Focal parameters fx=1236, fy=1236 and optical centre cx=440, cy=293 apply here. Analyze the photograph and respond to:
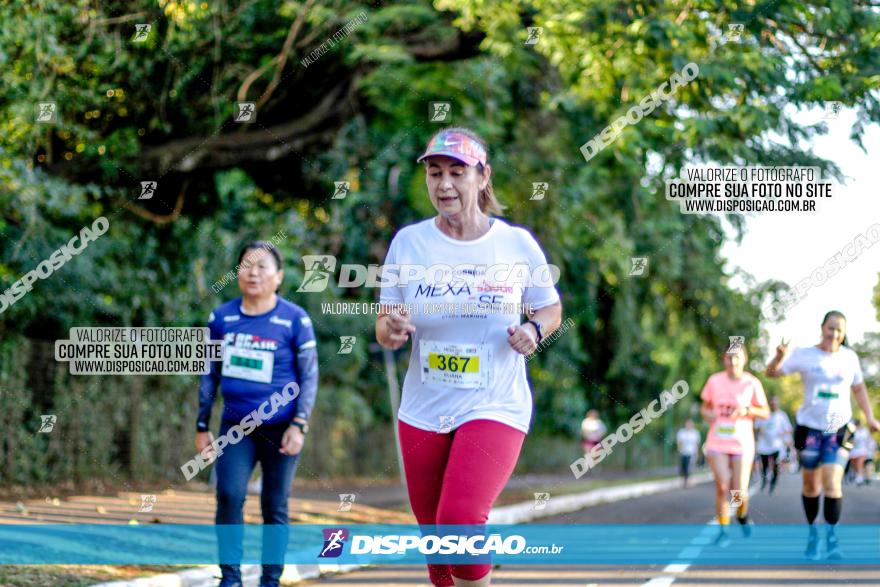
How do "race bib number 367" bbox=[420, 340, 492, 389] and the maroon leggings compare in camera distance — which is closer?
the maroon leggings

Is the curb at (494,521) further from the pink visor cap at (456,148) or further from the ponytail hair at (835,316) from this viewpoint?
the ponytail hair at (835,316)

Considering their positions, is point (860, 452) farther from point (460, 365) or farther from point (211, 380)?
point (460, 365)

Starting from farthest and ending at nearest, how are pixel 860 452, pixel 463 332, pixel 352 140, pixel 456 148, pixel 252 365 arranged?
pixel 860 452, pixel 352 140, pixel 252 365, pixel 463 332, pixel 456 148

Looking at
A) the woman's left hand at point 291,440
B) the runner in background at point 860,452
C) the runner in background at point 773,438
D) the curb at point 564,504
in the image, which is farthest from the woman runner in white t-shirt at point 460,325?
the runner in background at point 860,452

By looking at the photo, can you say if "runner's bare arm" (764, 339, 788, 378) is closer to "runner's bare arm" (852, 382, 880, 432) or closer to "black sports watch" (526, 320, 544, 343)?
"runner's bare arm" (852, 382, 880, 432)

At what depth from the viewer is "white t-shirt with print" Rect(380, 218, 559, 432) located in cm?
529

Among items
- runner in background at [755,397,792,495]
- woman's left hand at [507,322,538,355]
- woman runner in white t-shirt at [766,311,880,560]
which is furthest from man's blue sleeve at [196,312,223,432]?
runner in background at [755,397,792,495]

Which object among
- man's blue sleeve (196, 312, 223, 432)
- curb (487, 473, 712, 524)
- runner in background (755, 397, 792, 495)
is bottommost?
curb (487, 473, 712, 524)

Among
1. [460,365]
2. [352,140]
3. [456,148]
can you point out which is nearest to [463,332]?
[460,365]

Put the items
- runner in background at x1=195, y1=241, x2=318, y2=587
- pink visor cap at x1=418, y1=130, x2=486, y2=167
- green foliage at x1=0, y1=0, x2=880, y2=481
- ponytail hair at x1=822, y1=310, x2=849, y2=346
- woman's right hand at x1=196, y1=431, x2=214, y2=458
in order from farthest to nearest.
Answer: green foliage at x1=0, y1=0, x2=880, y2=481 < ponytail hair at x1=822, y1=310, x2=849, y2=346 < woman's right hand at x1=196, y1=431, x2=214, y2=458 < runner in background at x1=195, y1=241, x2=318, y2=587 < pink visor cap at x1=418, y1=130, x2=486, y2=167

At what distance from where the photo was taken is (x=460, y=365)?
5.29 meters

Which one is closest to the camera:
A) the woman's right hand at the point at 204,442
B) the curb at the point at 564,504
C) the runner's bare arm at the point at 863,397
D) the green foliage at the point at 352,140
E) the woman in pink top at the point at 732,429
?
the woman's right hand at the point at 204,442

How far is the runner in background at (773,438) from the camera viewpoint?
64.1 feet

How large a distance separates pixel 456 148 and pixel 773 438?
51.2 ft
